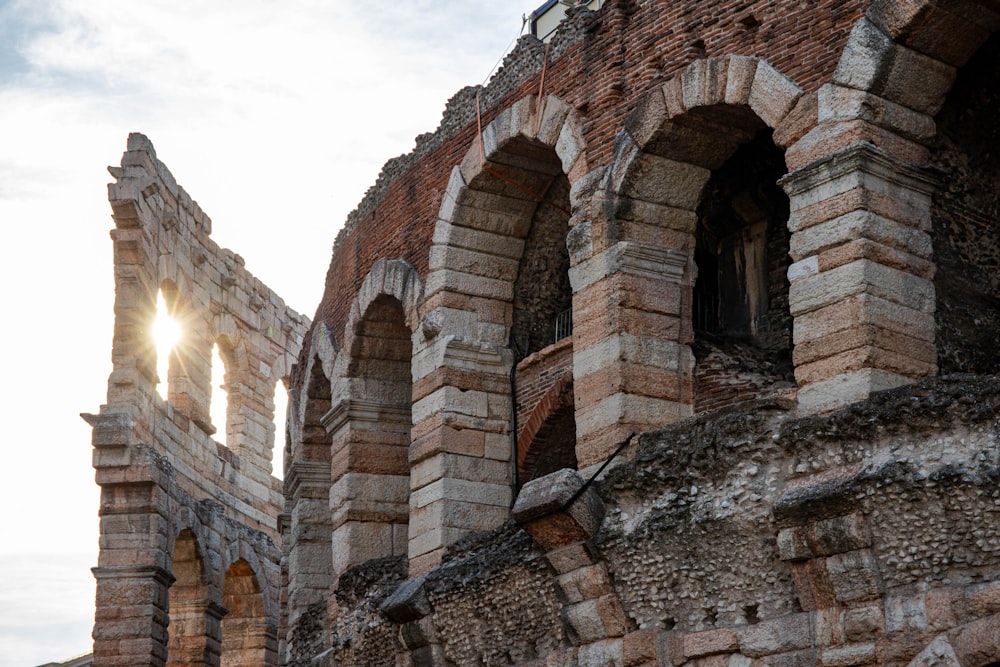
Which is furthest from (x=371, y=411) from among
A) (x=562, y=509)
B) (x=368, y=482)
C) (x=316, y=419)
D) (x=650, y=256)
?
(x=562, y=509)

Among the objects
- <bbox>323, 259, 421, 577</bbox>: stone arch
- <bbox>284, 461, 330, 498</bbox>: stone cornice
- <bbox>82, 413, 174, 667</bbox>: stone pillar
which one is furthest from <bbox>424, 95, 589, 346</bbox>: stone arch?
<bbox>82, 413, 174, 667</bbox>: stone pillar

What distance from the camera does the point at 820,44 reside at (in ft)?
36.0

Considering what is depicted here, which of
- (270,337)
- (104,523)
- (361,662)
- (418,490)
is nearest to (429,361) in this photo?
(418,490)

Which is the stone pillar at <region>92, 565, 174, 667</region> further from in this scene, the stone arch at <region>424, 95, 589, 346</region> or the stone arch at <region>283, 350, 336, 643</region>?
the stone arch at <region>424, 95, 589, 346</region>

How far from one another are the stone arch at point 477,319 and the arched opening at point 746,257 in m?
1.17

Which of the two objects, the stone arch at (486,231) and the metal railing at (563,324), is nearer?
the stone arch at (486,231)

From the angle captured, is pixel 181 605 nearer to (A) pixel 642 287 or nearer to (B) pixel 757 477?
(A) pixel 642 287

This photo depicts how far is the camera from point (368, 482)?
50.6 ft

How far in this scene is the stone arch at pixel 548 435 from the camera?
13.7m

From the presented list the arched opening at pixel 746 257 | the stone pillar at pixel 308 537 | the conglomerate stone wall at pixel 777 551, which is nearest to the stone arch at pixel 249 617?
the stone pillar at pixel 308 537

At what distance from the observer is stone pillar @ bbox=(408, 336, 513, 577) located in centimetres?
1355

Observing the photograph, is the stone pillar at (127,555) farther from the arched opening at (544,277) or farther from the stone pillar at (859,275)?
the stone pillar at (859,275)

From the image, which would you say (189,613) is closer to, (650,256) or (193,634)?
(193,634)

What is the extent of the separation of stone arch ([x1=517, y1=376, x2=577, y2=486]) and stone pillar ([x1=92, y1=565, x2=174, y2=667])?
6.66 m
